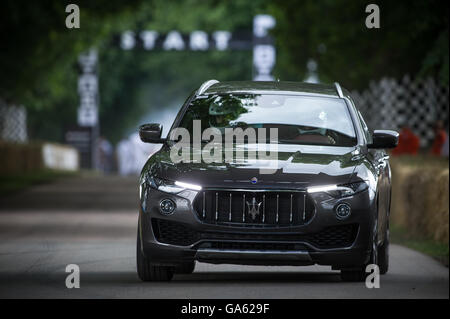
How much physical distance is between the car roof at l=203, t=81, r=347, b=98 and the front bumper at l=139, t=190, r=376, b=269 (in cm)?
194

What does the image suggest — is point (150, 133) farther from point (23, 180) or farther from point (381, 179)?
point (23, 180)

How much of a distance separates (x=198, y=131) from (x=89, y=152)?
4808cm

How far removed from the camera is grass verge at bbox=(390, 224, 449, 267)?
15320 mm

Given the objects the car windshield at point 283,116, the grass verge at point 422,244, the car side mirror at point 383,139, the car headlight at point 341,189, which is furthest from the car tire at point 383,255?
the grass verge at point 422,244

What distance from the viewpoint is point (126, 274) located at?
480 inches

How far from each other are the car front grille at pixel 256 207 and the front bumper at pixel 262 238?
0.23 feet

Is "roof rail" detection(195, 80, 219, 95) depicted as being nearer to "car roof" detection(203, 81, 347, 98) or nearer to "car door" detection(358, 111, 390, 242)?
"car roof" detection(203, 81, 347, 98)

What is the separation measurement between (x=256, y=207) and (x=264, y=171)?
313 millimetres

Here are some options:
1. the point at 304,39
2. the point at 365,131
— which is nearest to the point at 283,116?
the point at 365,131

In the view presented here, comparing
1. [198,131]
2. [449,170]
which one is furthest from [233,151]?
[449,170]

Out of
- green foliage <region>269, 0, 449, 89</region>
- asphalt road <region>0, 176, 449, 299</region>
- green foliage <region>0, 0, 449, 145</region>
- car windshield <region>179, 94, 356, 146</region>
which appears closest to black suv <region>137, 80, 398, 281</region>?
asphalt road <region>0, 176, 449, 299</region>

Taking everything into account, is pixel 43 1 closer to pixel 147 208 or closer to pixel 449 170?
pixel 449 170

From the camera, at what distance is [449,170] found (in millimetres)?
16281

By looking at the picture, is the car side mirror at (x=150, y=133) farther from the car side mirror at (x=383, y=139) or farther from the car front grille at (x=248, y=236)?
the car side mirror at (x=383, y=139)
